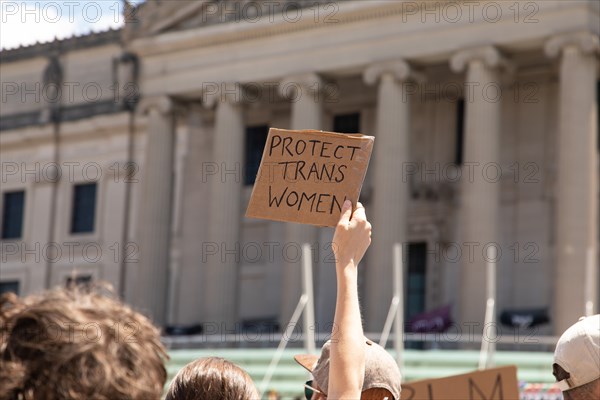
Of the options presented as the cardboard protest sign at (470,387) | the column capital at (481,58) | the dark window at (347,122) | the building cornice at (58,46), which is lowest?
the cardboard protest sign at (470,387)

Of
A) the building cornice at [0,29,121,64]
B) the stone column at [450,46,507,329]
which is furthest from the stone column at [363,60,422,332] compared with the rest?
the building cornice at [0,29,121,64]

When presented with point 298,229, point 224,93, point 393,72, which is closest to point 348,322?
point 393,72

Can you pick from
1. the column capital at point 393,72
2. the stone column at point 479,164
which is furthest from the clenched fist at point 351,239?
the column capital at point 393,72

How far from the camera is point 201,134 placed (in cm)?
4484

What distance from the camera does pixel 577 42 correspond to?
33875mm

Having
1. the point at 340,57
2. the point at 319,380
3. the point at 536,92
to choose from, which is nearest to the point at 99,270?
the point at 340,57

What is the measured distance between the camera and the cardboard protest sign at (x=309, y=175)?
17.1 ft

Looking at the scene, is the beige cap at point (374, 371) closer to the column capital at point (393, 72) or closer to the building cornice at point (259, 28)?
the building cornice at point (259, 28)

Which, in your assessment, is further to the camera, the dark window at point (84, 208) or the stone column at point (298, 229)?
the dark window at point (84, 208)

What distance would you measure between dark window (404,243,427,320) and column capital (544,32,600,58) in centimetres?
881

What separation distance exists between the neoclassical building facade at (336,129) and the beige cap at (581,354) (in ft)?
84.2

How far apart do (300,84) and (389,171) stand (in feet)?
13.4

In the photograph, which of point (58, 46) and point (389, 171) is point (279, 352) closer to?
point (389, 171)

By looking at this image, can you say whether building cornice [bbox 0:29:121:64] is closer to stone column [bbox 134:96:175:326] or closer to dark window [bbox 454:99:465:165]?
stone column [bbox 134:96:175:326]
